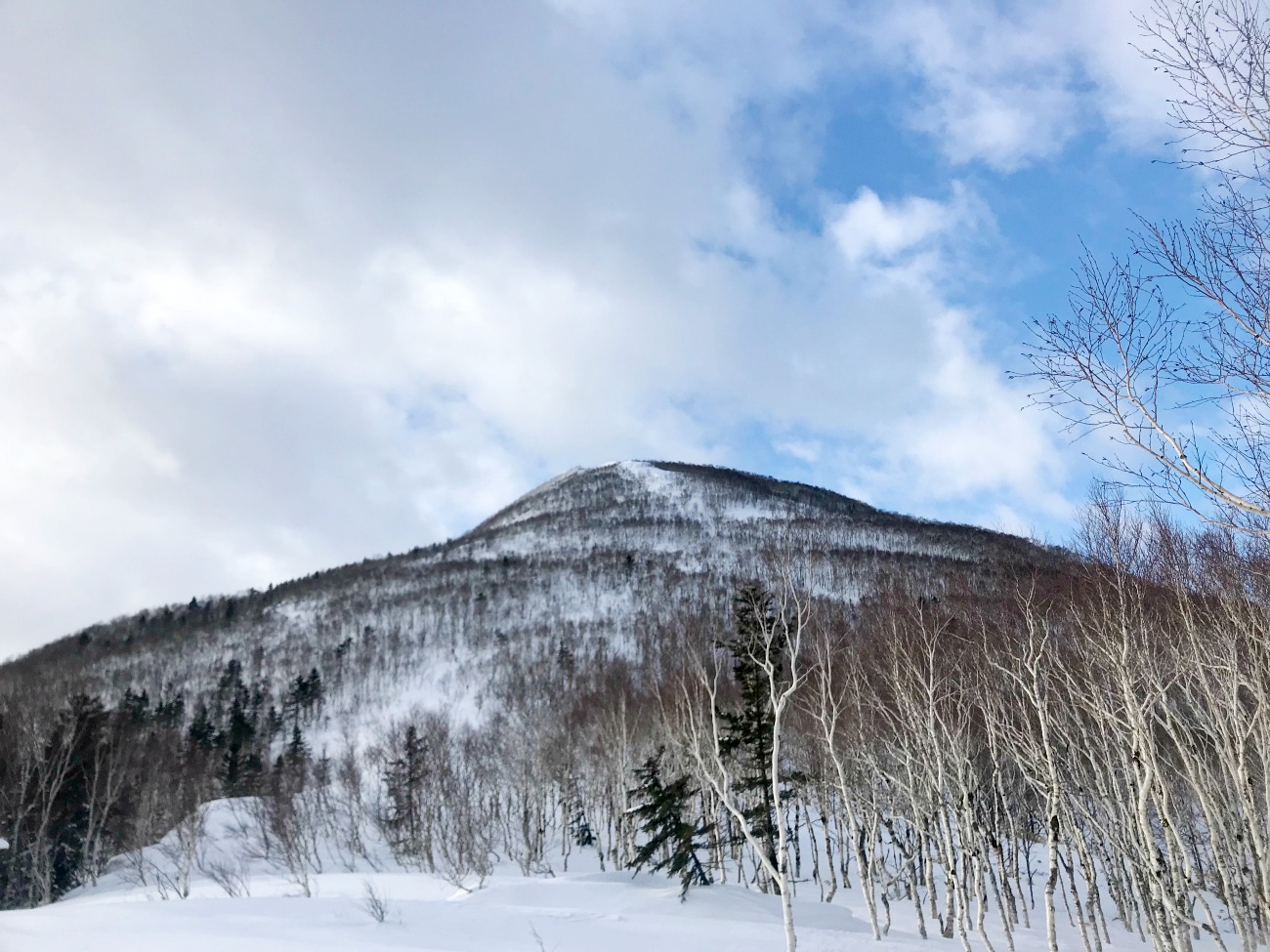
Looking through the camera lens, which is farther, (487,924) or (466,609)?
(466,609)

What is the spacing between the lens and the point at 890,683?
2241 centimetres

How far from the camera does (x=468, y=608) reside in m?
129

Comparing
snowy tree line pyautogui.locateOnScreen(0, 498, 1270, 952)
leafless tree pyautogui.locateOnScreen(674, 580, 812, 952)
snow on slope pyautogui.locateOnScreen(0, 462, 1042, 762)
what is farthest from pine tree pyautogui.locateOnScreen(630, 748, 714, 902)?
snow on slope pyautogui.locateOnScreen(0, 462, 1042, 762)

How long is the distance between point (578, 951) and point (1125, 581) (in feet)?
47.3

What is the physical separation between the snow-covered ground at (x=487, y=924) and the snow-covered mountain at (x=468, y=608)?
61.2 metres

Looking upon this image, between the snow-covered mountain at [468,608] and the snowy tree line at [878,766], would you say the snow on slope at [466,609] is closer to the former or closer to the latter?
the snow-covered mountain at [468,608]

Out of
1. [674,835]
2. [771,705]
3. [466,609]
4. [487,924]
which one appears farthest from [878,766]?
[466,609]

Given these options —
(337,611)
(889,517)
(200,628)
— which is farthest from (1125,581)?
(889,517)

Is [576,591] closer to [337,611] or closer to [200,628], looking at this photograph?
[337,611]

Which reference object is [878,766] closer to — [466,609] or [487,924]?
[487,924]

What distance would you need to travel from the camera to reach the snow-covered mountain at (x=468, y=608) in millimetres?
106000

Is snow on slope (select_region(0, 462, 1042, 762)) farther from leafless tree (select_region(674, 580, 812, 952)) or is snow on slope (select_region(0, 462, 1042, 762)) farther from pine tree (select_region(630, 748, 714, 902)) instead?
pine tree (select_region(630, 748, 714, 902))

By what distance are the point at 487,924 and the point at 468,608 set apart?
114 metres

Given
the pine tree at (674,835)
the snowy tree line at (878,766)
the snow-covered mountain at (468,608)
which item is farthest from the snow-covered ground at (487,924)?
the snow-covered mountain at (468,608)
